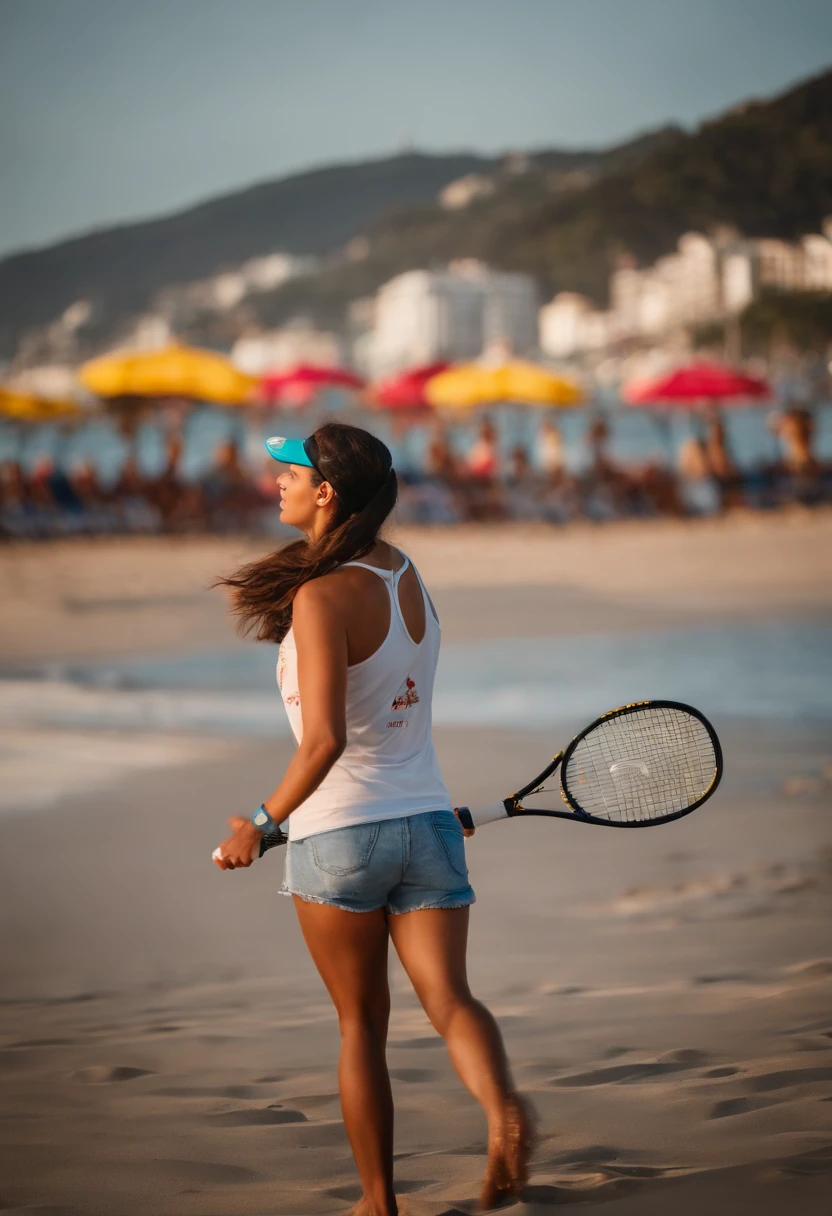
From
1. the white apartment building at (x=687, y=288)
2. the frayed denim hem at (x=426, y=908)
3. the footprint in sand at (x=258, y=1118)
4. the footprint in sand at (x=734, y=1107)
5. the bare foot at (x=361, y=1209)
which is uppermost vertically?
Result: the white apartment building at (x=687, y=288)

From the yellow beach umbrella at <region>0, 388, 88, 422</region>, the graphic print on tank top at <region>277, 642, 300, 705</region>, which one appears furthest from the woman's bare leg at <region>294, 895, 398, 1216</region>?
the yellow beach umbrella at <region>0, 388, 88, 422</region>

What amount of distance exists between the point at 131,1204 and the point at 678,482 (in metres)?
17.7

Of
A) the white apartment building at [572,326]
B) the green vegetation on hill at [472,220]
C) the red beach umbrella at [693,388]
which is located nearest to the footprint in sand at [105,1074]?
the red beach umbrella at [693,388]

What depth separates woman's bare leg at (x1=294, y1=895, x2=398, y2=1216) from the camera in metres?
2.18

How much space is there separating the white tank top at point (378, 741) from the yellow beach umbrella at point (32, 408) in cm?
2051

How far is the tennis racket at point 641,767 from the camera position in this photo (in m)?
2.53

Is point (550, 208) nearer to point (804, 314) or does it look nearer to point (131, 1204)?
point (804, 314)

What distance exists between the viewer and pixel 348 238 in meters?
89.5

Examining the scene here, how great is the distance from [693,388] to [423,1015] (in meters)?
17.3

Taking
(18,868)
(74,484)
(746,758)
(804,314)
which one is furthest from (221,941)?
(804,314)

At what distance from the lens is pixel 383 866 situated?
84.7 inches

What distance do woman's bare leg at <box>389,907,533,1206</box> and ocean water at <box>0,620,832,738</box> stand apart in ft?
15.2

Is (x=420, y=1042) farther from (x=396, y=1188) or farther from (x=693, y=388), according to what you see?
(x=693, y=388)

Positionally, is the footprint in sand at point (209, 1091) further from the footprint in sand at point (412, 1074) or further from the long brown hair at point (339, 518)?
the long brown hair at point (339, 518)
